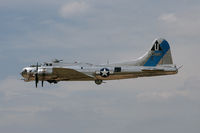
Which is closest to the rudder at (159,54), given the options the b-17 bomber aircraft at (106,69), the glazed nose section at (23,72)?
the b-17 bomber aircraft at (106,69)

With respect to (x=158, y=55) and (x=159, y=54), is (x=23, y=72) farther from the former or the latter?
(x=159, y=54)

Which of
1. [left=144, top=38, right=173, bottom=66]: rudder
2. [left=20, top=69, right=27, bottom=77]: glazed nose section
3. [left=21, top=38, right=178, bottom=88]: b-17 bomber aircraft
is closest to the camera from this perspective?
[left=21, top=38, right=178, bottom=88]: b-17 bomber aircraft

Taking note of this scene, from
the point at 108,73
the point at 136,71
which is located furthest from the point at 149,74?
the point at 108,73

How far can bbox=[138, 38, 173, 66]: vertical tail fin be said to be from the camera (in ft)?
169

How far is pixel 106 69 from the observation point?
5038cm

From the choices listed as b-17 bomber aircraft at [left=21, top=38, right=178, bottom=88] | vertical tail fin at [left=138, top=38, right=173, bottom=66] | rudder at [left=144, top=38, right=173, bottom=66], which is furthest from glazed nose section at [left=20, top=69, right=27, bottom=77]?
rudder at [left=144, top=38, right=173, bottom=66]

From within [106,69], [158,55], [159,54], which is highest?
[159,54]

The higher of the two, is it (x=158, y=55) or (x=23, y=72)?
(x=158, y=55)

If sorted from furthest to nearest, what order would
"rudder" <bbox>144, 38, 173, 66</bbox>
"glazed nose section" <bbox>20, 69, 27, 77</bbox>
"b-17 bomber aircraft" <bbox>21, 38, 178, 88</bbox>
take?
"glazed nose section" <bbox>20, 69, 27, 77</bbox> → "rudder" <bbox>144, 38, 173, 66</bbox> → "b-17 bomber aircraft" <bbox>21, 38, 178, 88</bbox>

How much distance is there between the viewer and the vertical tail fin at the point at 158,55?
51375mm

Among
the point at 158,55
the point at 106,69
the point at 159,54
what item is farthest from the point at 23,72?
the point at 159,54

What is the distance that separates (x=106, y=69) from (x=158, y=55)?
25.8 feet

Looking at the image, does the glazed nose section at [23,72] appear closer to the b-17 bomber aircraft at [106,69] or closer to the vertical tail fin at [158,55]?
the b-17 bomber aircraft at [106,69]

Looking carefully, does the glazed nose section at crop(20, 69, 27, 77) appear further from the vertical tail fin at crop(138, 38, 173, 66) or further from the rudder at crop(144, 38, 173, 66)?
the rudder at crop(144, 38, 173, 66)
